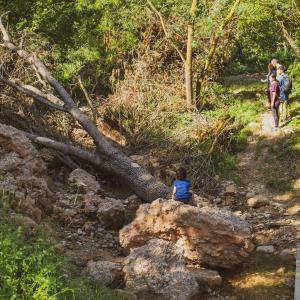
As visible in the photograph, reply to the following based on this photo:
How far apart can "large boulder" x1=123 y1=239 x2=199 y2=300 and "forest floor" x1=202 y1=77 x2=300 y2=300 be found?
2.22 ft

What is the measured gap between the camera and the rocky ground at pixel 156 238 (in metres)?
5.33

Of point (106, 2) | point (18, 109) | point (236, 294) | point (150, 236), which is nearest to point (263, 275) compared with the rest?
point (236, 294)

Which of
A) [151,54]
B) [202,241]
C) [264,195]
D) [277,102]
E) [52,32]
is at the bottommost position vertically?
[264,195]

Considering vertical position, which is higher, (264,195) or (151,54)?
(151,54)

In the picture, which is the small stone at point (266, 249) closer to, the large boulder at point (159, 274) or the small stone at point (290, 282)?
the small stone at point (290, 282)

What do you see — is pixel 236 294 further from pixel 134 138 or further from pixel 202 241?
pixel 134 138

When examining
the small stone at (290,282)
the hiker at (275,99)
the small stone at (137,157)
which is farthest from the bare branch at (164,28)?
the small stone at (290,282)

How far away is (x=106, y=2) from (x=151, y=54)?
75.4 inches

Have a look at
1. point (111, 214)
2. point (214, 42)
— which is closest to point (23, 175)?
point (111, 214)

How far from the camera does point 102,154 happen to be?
9266 mm

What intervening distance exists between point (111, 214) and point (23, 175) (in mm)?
1529

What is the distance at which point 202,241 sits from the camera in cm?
630

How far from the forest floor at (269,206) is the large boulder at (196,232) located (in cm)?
37

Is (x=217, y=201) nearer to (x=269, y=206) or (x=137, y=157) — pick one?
(x=269, y=206)
